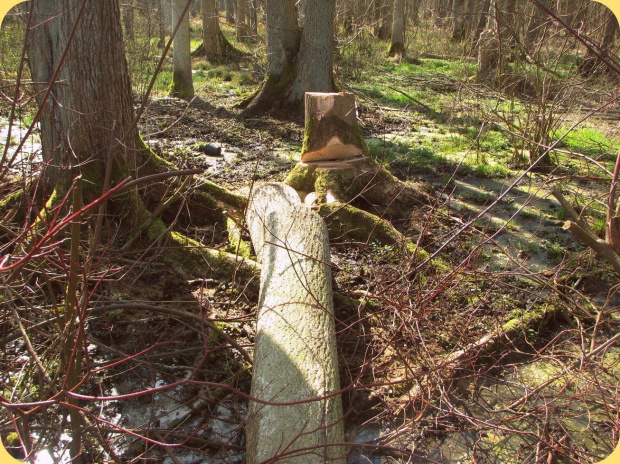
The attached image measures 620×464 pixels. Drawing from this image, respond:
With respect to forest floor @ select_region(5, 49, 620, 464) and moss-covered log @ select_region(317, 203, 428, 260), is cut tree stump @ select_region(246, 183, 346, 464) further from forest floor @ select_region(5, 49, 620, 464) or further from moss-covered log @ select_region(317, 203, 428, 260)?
moss-covered log @ select_region(317, 203, 428, 260)

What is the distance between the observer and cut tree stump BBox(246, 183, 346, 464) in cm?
253

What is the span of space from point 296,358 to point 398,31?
56.8 feet

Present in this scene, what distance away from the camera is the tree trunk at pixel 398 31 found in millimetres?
17719

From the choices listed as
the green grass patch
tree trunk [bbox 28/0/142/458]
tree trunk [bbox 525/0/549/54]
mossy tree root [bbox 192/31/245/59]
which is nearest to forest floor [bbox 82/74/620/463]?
tree trunk [bbox 28/0/142/458]

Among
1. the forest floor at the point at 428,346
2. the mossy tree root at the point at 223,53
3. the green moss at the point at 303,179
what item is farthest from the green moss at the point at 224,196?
the mossy tree root at the point at 223,53

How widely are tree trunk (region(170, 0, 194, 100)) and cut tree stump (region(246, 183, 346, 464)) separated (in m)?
8.05

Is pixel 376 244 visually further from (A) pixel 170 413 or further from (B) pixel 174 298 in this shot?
(A) pixel 170 413

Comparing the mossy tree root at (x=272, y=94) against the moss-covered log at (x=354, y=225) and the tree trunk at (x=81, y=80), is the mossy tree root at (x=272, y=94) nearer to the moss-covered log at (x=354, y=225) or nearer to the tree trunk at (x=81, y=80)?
the moss-covered log at (x=354, y=225)

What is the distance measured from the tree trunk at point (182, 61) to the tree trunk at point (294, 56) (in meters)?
1.97

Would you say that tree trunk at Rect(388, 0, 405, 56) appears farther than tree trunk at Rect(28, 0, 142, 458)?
Yes

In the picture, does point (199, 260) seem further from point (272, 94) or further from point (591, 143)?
point (591, 143)

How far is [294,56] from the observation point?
33.3ft

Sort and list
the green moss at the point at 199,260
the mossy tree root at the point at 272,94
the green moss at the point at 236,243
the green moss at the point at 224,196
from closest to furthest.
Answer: the green moss at the point at 199,260, the green moss at the point at 236,243, the green moss at the point at 224,196, the mossy tree root at the point at 272,94

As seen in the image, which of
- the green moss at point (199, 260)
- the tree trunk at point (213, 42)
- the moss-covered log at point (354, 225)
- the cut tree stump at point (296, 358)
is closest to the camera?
the cut tree stump at point (296, 358)
